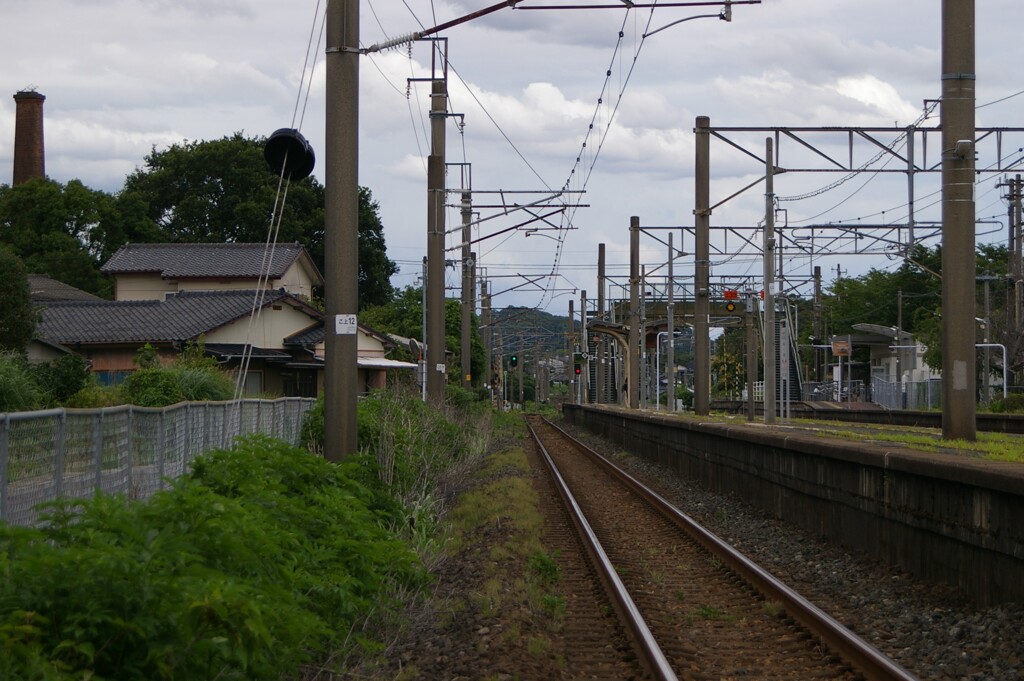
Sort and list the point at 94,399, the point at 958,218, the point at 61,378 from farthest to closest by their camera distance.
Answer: the point at 61,378, the point at 94,399, the point at 958,218

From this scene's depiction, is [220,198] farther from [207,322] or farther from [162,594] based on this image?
[162,594]

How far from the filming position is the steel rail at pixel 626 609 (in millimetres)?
8109

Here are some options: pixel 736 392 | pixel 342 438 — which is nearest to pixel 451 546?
pixel 342 438

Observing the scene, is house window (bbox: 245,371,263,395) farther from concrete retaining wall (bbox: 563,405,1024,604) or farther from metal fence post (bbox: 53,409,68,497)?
metal fence post (bbox: 53,409,68,497)

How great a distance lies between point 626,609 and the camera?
10.1 meters

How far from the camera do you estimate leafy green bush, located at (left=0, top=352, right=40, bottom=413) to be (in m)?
17.6

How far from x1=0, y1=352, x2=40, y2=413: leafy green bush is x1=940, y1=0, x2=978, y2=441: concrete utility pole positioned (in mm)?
13207

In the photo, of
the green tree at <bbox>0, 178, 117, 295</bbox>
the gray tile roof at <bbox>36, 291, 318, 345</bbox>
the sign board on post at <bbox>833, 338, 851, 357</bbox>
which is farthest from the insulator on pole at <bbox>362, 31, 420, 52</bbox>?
the green tree at <bbox>0, 178, 117, 295</bbox>

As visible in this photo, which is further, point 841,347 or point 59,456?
point 841,347

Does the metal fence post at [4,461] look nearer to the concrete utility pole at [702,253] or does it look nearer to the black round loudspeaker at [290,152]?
the black round loudspeaker at [290,152]

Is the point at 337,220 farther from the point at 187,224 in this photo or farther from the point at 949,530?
the point at 187,224

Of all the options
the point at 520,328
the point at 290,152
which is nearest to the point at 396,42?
the point at 290,152

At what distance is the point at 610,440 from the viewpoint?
4553cm

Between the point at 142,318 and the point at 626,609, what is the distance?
102ft
